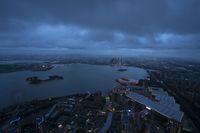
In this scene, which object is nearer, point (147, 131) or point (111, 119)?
point (147, 131)

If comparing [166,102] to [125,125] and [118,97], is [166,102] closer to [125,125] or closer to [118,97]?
[118,97]

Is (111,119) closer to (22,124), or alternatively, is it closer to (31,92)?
(22,124)

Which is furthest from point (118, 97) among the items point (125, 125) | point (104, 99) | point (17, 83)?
point (17, 83)

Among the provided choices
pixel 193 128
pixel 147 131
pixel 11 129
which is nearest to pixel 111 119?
pixel 147 131

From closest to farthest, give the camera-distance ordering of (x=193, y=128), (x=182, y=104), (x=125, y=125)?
(x=125, y=125) < (x=193, y=128) < (x=182, y=104)

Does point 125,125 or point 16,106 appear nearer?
point 125,125

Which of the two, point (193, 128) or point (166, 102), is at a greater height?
point (166, 102)

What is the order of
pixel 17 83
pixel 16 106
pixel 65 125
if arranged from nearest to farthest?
1. pixel 65 125
2. pixel 16 106
3. pixel 17 83

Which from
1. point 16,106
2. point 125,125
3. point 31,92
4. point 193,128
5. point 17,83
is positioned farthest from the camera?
point 17,83

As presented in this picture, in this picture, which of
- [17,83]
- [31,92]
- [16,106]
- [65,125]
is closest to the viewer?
[65,125]
